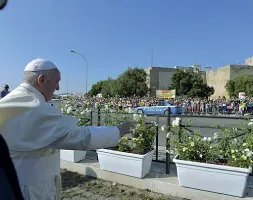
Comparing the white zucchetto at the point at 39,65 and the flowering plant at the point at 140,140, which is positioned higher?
the white zucchetto at the point at 39,65

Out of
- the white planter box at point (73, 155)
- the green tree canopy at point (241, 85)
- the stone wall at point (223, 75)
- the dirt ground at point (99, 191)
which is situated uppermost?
the stone wall at point (223, 75)

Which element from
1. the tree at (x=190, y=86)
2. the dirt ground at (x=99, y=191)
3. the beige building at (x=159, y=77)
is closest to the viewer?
the dirt ground at (x=99, y=191)

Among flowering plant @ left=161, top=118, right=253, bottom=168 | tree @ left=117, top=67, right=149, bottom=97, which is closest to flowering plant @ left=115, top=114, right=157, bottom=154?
flowering plant @ left=161, top=118, right=253, bottom=168

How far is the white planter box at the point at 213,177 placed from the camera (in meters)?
3.43

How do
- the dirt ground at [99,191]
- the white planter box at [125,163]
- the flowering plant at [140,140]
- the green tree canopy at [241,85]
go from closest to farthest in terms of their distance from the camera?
the dirt ground at [99,191] → the white planter box at [125,163] → the flowering plant at [140,140] → the green tree canopy at [241,85]

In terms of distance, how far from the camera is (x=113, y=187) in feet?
14.0

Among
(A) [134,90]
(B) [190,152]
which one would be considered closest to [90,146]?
(B) [190,152]

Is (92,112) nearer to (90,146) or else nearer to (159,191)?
(159,191)

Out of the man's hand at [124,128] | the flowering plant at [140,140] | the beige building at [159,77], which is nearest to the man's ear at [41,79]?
the man's hand at [124,128]

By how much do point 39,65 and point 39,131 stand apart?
0.45 m

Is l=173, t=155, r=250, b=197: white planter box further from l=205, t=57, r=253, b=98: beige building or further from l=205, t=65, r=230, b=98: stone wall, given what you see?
l=205, t=65, r=230, b=98: stone wall

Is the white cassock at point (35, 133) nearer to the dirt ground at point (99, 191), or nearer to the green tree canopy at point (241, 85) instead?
the dirt ground at point (99, 191)

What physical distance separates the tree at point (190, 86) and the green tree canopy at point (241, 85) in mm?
5177

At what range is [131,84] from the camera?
Result: 2178 inches
